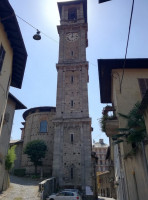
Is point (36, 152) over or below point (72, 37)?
below

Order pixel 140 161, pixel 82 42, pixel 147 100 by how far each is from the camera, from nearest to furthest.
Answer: pixel 147 100 → pixel 140 161 → pixel 82 42

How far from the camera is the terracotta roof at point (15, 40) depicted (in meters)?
7.56

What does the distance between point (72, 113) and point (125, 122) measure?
1877 centimetres

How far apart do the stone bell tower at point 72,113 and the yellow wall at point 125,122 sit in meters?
15.3

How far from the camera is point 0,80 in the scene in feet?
26.9

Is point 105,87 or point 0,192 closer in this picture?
point 105,87

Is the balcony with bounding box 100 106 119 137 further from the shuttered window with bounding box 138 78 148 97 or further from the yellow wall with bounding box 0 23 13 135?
the yellow wall with bounding box 0 23 13 135

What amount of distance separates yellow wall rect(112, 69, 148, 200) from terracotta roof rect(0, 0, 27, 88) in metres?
6.32

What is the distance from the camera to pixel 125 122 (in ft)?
34.4

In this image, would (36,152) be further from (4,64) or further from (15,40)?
(15,40)

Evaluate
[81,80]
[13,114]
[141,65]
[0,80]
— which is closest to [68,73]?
[81,80]

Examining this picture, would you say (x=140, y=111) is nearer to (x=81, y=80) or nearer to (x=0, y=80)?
(x=0, y=80)

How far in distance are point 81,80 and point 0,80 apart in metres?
24.5

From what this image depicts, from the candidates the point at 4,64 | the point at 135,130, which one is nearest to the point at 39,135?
the point at 4,64
